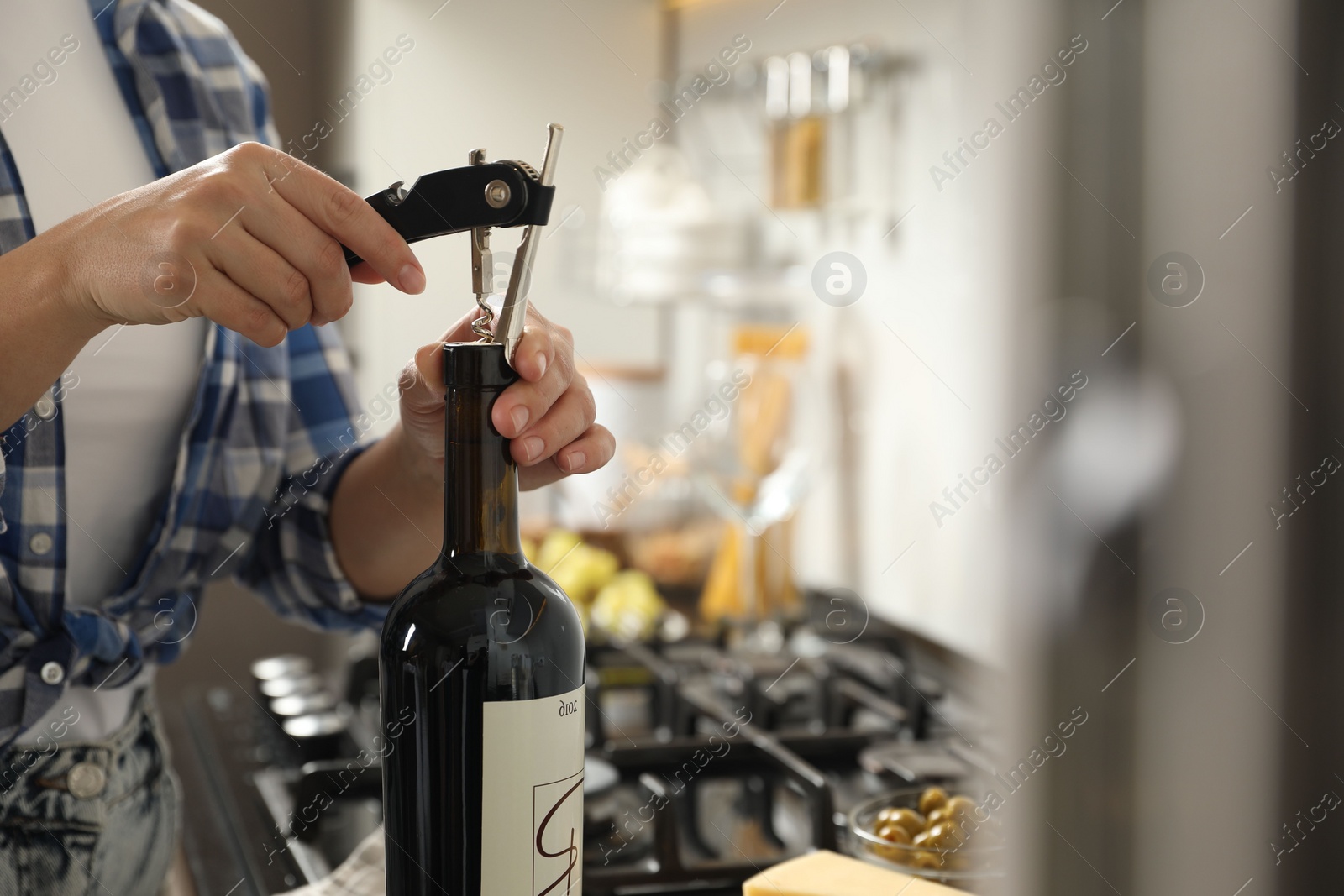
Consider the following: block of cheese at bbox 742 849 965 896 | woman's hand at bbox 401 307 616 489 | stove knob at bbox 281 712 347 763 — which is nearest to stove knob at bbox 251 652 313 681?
stove knob at bbox 281 712 347 763

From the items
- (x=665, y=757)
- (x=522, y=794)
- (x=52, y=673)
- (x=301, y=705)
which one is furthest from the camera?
(x=301, y=705)

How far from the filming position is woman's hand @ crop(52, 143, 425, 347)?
0.37 metres

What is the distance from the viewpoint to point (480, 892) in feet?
1.15

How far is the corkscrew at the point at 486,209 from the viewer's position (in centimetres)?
37

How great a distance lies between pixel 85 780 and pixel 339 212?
40 centimetres

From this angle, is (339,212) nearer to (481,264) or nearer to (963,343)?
(481,264)

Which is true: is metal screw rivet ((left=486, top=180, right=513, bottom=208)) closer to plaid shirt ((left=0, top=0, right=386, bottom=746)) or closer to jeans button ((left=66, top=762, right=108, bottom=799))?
plaid shirt ((left=0, top=0, right=386, bottom=746))

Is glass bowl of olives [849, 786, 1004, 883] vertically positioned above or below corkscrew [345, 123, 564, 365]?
below

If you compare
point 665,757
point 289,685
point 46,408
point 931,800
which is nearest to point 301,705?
point 289,685

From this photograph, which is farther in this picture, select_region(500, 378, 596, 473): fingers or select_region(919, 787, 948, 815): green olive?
select_region(919, 787, 948, 815): green olive

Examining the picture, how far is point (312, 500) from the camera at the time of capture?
69cm

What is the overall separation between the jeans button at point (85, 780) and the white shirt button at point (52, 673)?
54mm

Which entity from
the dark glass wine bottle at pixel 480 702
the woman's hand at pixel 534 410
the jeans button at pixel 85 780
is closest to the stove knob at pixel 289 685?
the jeans button at pixel 85 780

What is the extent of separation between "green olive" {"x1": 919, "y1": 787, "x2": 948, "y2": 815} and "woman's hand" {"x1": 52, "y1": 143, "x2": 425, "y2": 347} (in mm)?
393
